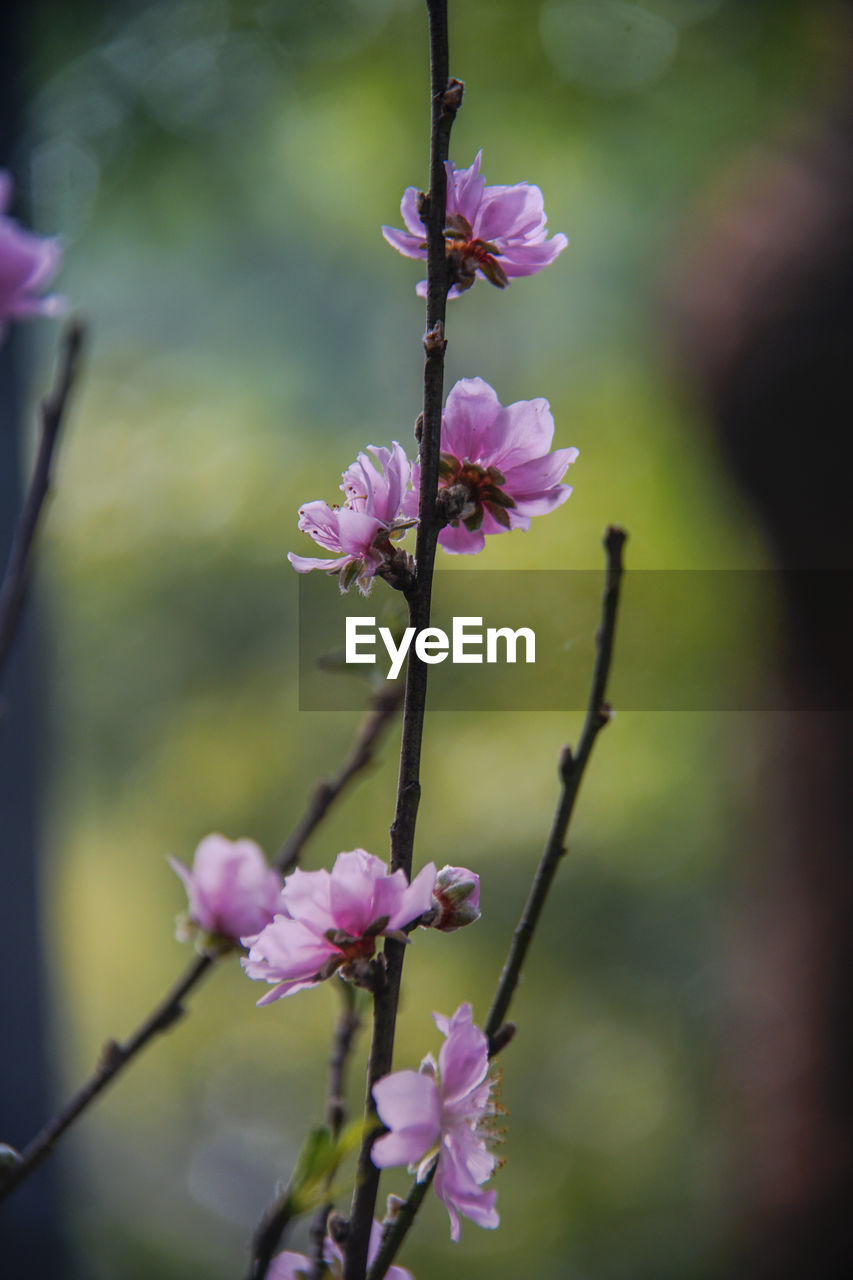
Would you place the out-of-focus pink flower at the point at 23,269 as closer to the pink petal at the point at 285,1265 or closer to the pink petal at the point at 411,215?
the pink petal at the point at 411,215

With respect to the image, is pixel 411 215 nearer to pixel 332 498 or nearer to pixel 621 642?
pixel 621 642

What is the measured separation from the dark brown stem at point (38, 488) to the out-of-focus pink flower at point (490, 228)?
0.13 metres

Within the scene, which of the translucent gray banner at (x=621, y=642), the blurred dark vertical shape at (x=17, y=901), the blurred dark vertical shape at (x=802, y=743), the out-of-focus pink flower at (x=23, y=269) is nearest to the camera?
the out-of-focus pink flower at (x=23, y=269)

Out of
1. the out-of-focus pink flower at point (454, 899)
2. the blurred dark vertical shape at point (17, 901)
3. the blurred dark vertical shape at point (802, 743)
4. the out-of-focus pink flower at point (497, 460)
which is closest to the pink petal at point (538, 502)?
the out-of-focus pink flower at point (497, 460)

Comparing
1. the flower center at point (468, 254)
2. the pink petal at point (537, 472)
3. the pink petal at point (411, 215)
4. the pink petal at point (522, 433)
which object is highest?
the pink petal at point (411, 215)

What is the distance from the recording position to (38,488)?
326 millimetres

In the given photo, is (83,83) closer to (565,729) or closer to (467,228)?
(565,729)

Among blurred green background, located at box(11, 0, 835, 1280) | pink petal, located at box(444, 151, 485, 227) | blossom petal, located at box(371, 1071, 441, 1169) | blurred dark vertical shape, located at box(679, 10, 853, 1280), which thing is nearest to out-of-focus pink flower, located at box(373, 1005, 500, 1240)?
blossom petal, located at box(371, 1071, 441, 1169)

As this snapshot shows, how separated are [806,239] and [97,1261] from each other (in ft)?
6.60

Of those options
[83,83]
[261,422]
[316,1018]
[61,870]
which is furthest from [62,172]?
[316,1018]

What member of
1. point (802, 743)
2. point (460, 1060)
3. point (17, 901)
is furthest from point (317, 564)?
point (802, 743)

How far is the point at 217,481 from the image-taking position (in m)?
1.86

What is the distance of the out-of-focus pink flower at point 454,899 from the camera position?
0.75 feet

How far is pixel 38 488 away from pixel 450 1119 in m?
0.24
